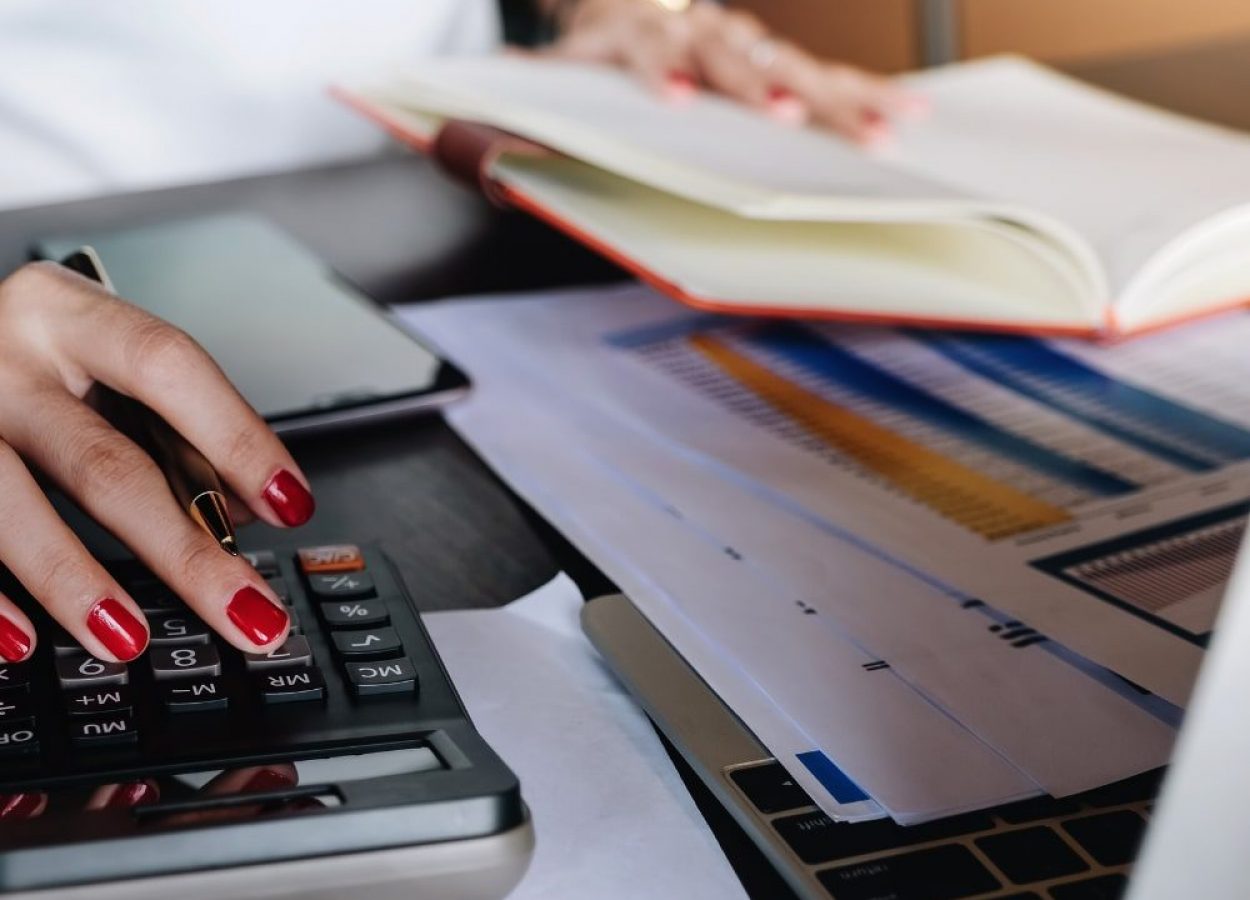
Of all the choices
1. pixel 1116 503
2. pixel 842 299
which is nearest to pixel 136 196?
pixel 842 299

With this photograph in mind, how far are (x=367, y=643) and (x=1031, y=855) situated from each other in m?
0.17

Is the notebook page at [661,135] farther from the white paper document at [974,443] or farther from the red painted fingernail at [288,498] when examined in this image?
the red painted fingernail at [288,498]

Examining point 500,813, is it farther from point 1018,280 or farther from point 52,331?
point 1018,280

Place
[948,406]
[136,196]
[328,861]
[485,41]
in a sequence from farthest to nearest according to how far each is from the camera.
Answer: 1. [485,41]
2. [136,196]
3. [948,406]
4. [328,861]

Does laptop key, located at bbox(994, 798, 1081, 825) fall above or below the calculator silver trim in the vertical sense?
above

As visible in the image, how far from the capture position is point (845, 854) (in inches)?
11.8

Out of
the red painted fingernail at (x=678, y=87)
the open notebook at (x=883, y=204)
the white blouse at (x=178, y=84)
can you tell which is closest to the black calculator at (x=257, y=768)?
the open notebook at (x=883, y=204)

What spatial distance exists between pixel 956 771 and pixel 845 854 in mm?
44

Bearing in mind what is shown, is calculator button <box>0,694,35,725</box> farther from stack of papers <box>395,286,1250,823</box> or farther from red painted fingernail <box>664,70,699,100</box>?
red painted fingernail <box>664,70,699,100</box>

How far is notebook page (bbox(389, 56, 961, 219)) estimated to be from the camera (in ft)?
1.98

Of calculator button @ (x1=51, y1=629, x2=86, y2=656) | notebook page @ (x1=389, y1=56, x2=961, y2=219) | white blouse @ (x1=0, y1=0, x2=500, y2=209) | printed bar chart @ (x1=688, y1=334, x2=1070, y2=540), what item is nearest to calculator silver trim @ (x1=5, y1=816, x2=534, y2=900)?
calculator button @ (x1=51, y1=629, x2=86, y2=656)

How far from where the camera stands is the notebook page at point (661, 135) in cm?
60

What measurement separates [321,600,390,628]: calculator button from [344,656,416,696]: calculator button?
2 cm

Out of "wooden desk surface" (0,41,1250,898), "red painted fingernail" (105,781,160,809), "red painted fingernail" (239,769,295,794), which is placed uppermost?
"red painted fingernail" (239,769,295,794)
